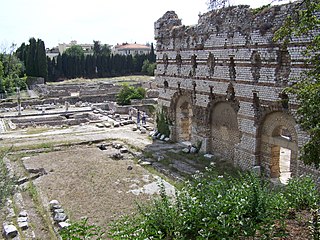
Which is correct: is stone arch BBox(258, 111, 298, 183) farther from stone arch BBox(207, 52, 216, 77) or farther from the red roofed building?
the red roofed building

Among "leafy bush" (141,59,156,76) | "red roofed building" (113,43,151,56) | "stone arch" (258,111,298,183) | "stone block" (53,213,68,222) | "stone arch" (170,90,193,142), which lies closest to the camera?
"stone block" (53,213,68,222)

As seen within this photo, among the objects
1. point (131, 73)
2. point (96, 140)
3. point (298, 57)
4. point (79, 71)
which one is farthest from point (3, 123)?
point (131, 73)

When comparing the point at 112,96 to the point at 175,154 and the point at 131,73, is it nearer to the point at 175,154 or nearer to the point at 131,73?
the point at 175,154

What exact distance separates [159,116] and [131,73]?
48.3 meters

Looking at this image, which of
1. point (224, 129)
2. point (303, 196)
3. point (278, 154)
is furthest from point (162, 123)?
point (303, 196)

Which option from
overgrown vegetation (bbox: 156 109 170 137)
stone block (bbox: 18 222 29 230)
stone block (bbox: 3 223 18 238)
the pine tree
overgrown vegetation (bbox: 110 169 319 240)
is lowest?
stone block (bbox: 18 222 29 230)

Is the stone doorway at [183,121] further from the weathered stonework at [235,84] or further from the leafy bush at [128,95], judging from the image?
the leafy bush at [128,95]

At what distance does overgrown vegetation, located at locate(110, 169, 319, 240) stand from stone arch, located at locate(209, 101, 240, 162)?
827 centimetres

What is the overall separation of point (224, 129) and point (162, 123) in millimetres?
4985

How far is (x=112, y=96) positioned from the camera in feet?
129

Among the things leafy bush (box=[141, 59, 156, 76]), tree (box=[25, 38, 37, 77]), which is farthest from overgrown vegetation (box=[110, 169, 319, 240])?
leafy bush (box=[141, 59, 156, 76])

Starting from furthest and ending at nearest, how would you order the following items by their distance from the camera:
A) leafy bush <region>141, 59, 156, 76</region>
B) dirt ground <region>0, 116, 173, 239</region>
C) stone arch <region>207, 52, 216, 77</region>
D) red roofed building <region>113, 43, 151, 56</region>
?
1. red roofed building <region>113, 43, 151, 56</region>
2. leafy bush <region>141, 59, 156, 76</region>
3. stone arch <region>207, 52, 216, 77</region>
4. dirt ground <region>0, 116, 173, 239</region>

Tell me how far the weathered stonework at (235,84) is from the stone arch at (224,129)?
0.03 meters

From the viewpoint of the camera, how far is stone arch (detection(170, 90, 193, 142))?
20047mm
